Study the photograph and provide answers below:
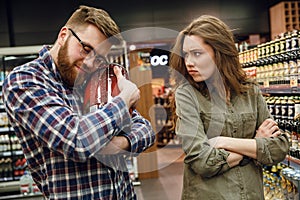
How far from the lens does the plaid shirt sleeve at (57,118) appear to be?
1.02m

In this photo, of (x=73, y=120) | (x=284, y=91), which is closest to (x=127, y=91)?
(x=73, y=120)

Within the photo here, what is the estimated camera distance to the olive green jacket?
4.55 ft

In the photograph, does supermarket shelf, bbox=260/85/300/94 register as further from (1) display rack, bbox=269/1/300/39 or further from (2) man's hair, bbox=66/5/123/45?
(1) display rack, bbox=269/1/300/39

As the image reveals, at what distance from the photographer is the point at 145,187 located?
480 cm

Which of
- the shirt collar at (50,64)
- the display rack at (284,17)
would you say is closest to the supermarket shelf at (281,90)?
the shirt collar at (50,64)

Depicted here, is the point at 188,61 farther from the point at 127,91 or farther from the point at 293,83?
the point at 293,83

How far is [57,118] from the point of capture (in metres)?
1.03

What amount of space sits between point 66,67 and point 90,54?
0.09 m

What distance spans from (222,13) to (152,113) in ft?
8.71

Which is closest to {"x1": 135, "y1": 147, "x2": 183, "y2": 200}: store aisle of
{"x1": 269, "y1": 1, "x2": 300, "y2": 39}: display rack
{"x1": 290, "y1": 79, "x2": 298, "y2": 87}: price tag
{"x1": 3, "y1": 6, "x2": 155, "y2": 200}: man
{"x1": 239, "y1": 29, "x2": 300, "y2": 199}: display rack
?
{"x1": 239, "y1": 29, "x2": 300, "y2": 199}: display rack

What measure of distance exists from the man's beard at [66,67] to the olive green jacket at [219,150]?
0.48 meters

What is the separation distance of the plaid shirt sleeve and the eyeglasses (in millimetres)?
161

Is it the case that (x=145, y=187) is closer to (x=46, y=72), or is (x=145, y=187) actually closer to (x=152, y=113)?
(x=152, y=113)

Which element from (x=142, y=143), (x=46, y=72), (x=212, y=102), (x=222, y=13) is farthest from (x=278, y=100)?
(x=222, y=13)
